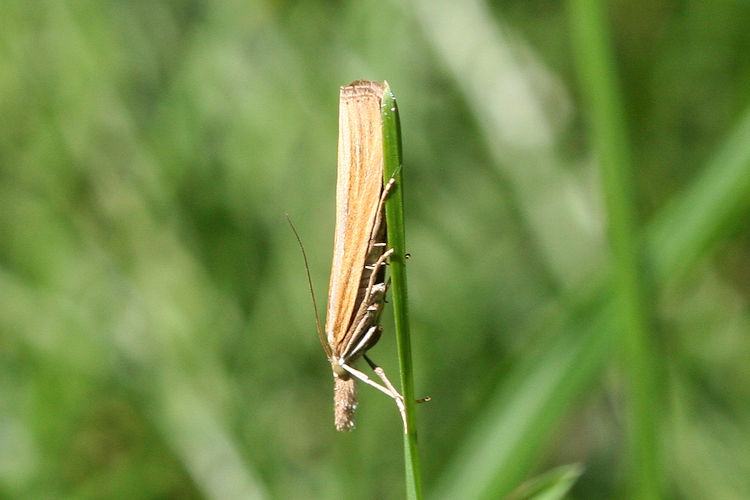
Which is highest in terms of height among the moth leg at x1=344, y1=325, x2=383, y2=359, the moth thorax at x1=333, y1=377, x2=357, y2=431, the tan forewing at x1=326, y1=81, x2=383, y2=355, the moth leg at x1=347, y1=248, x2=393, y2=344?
the tan forewing at x1=326, y1=81, x2=383, y2=355

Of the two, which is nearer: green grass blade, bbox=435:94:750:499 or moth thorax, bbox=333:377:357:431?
green grass blade, bbox=435:94:750:499

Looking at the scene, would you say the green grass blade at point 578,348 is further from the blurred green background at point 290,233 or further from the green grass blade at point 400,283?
the blurred green background at point 290,233

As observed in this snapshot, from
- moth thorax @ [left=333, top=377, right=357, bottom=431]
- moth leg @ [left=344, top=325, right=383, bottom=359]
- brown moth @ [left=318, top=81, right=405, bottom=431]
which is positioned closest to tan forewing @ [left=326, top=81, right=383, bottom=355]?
brown moth @ [left=318, top=81, right=405, bottom=431]

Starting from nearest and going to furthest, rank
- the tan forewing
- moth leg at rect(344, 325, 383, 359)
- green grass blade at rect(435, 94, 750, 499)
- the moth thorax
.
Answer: the tan forewing
green grass blade at rect(435, 94, 750, 499)
moth leg at rect(344, 325, 383, 359)
the moth thorax

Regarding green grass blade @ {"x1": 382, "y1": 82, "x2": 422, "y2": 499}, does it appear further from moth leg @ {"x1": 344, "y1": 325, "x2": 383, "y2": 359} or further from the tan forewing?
moth leg @ {"x1": 344, "y1": 325, "x2": 383, "y2": 359}

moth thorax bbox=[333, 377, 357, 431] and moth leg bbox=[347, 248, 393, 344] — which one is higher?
moth leg bbox=[347, 248, 393, 344]

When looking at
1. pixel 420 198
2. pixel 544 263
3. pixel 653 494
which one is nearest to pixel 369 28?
pixel 420 198

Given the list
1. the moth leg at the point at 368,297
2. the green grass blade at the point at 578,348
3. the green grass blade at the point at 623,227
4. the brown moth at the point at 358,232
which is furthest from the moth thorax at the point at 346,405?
the green grass blade at the point at 623,227
